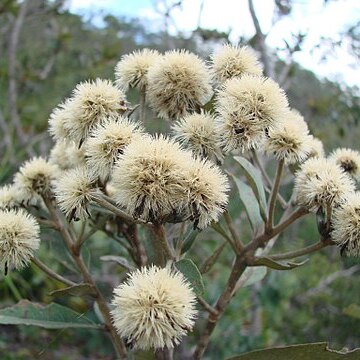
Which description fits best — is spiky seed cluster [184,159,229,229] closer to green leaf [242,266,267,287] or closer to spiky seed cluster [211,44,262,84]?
spiky seed cluster [211,44,262,84]

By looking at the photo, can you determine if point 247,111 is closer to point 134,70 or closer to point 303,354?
point 134,70

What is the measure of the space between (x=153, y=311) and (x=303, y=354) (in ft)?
1.11

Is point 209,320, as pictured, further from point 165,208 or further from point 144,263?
point 165,208

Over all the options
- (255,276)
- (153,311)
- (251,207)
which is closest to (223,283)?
(255,276)

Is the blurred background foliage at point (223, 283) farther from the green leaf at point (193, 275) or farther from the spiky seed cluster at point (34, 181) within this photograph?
the green leaf at point (193, 275)

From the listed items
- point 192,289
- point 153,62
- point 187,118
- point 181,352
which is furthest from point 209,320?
point 181,352

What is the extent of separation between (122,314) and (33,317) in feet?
1.45

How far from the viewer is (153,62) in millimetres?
1251

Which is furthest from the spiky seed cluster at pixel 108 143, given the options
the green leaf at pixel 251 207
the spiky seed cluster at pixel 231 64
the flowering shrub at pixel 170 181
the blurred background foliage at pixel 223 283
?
the blurred background foliage at pixel 223 283

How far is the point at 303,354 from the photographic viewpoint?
105 cm

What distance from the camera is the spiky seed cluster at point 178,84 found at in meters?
1.15

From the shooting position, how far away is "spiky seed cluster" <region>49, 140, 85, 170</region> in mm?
1238

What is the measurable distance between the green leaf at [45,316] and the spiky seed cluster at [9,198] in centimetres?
20

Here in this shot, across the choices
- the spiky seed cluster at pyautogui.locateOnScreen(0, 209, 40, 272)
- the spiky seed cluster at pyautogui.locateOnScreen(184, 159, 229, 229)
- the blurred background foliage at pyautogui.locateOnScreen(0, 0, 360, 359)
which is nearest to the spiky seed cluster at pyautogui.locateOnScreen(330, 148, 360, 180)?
the spiky seed cluster at pyautogui.locateOnScreen(184, 159, 229, 229)
